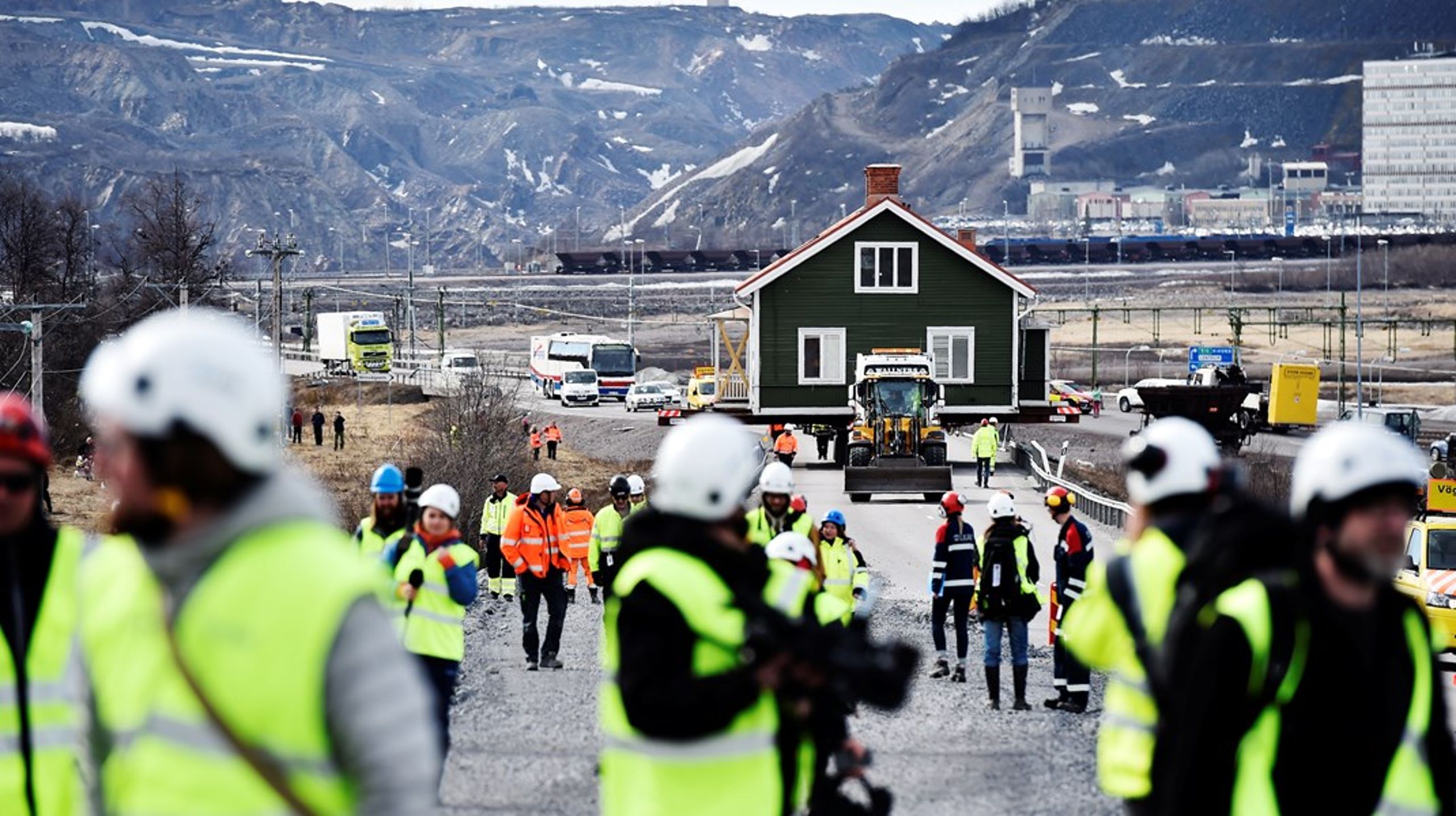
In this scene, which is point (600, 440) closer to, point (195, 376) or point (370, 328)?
point (370, 328)

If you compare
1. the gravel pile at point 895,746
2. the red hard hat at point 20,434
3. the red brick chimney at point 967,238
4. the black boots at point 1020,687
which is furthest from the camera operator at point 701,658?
the red brick chimney at point 967,238

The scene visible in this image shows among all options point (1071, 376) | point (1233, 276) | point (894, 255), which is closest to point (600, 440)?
point (894, 255)

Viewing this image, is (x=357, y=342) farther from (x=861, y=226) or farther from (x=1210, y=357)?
(x=861, y=226)

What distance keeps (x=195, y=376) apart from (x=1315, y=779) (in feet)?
9.09

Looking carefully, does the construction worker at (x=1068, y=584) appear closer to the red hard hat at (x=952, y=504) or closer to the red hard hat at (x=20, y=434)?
the red hard hat at (x=952, y=504)

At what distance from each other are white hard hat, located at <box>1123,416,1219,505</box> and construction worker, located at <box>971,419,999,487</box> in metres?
40.1

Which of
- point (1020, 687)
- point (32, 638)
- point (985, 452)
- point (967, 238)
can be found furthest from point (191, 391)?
point (967, 238)

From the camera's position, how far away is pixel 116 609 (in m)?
4.29

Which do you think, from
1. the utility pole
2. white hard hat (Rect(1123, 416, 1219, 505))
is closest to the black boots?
white hard hat (Rect(1123, 416, 1219, 505))

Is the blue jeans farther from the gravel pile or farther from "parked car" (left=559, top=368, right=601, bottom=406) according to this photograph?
"parked car" (left=559, top=368, right=601, bottom=406)

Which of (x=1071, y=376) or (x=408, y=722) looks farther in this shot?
(x=1071, y=376)

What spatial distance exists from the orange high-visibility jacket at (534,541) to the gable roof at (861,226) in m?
42.4

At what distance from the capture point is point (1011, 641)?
60.2ft

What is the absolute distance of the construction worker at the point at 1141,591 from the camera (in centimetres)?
638
